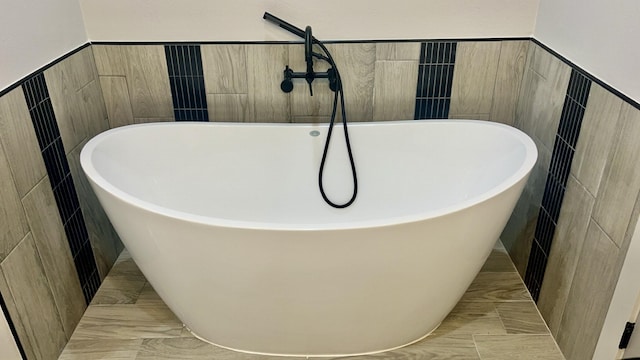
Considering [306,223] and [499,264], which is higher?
[306,223]

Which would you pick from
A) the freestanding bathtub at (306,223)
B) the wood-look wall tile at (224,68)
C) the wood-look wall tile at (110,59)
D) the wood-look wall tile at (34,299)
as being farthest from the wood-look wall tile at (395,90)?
the wood-look wall tile at (34,299)

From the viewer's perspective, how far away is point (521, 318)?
75.0 inches

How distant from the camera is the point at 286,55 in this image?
2.04 metres

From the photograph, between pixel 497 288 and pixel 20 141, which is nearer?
pixel 20 141

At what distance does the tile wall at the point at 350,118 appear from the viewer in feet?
4.97

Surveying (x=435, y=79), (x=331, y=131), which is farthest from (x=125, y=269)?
(x=435, y=79)

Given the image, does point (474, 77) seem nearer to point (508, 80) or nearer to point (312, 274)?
point (508, 80)

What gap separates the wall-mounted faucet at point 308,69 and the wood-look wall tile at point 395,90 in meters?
0.21

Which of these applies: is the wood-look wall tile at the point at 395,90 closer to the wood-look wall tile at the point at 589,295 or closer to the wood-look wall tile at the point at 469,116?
the wood-look wall tile at the point at 469,116

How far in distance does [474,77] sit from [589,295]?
0.97 metres

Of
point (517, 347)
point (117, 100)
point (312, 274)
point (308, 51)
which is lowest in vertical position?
point (517, 347)

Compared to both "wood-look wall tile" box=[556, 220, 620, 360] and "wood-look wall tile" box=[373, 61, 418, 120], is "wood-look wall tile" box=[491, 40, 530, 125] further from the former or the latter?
"wood-look wall tile" box=[556, 220, 620, 360]

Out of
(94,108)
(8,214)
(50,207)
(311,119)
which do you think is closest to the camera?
(8,214)

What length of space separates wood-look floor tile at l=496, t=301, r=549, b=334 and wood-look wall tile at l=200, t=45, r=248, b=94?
1385 millimetres
